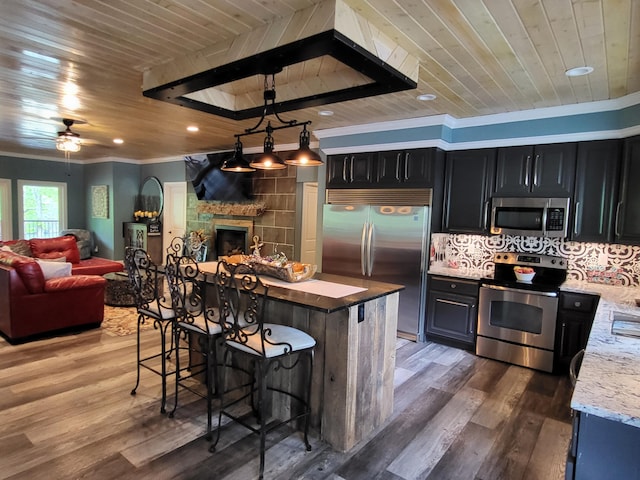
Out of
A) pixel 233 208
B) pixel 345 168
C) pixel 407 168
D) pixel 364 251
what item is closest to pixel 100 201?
pixel 233 208

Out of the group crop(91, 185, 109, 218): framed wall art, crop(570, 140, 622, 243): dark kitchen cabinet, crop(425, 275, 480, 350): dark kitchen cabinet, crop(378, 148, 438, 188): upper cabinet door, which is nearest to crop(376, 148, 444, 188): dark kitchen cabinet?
crop(378, 148, 438, 188): upper cabinet door

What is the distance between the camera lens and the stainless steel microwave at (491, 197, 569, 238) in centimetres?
384

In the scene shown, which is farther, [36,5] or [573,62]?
[573,62]

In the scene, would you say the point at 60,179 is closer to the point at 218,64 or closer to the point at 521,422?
the point at 218,64

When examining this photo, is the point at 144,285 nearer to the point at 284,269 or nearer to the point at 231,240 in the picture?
the point at 284,269

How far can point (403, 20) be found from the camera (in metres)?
2.24

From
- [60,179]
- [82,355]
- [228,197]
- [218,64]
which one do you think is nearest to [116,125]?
[228,197]

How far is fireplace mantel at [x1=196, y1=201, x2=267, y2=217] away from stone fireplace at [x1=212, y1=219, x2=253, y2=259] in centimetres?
17

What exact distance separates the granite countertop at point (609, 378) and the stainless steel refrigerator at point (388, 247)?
2098 mm

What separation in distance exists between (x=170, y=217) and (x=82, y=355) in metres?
4.83

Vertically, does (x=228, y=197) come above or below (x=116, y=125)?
below

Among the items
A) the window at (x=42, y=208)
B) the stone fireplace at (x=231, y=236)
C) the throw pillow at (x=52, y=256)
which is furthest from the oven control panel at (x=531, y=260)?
the window at (x=42, y=208)

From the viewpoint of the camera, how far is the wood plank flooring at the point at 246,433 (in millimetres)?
2248

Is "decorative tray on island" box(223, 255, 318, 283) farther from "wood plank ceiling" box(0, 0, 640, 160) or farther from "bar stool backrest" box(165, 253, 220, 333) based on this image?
"wood plank ceiling" box(0, 0, 640, 160)
